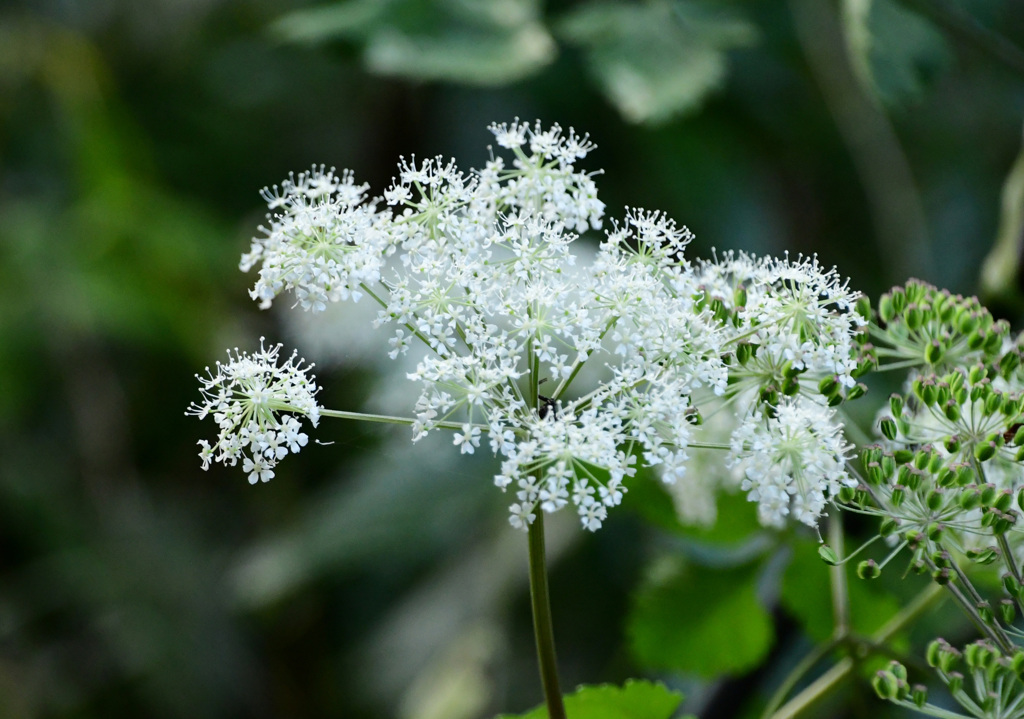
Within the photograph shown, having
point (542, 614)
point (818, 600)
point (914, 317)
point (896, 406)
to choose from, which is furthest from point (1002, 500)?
point (818, 600)

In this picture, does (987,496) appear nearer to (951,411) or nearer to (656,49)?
(951,411)

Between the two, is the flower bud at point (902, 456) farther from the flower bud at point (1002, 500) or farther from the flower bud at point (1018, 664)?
the flower bud at point (1018, 664)

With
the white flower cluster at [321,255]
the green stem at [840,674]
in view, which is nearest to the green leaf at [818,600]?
the green stem at [840,674]

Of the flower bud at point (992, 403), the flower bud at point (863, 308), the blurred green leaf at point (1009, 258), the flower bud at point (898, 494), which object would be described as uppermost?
the blurred green leaf at point (1009, 258)

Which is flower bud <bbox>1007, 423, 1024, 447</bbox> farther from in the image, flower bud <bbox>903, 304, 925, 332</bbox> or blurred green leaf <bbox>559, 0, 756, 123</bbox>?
blurred green leaf <bbox>559, 0, 756, 123</bbox>

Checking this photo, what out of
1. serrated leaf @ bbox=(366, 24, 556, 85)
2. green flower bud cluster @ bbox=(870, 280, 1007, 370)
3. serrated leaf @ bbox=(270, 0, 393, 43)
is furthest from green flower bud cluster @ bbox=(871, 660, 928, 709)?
serrated leaf @ bbox=(270, 0, 393, 43)

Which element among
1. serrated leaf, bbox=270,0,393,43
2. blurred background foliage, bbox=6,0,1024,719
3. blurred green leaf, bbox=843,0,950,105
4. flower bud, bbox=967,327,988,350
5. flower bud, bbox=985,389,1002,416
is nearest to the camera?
flower bud, bbox=985,389,1002,416

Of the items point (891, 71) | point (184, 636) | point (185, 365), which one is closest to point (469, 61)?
point (891, 71)
